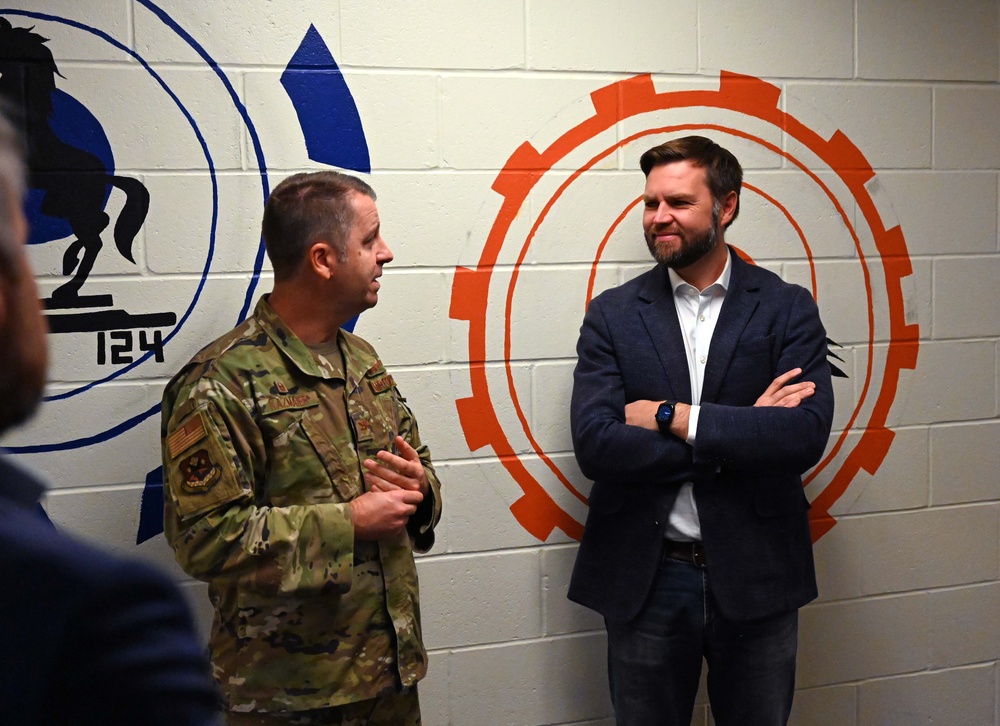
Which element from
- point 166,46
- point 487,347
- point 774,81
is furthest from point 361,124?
point 774,81

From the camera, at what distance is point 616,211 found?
8.06 feet

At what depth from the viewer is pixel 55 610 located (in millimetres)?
565

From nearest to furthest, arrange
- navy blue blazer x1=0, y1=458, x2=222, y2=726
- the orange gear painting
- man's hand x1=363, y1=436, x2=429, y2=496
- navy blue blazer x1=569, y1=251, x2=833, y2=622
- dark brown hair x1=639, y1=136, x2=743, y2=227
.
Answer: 1. navy blue blazer x1=0, y1=458, x2=222, y2=726
2. man's hand x1=363, y1=436, x2=429, y2=496
3. navy blue blazer x1=569, y1=251, x2=833, y2=622
4. dark brown hair x1=639, y1=136, x2=743, y2=227
5. the orange gear painting

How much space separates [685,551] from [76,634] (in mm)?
1703

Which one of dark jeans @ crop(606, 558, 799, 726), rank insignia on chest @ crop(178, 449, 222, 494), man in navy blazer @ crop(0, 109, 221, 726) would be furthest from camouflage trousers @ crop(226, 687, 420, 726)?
man in navy blazer @ crop(0, 109, 221, 726)

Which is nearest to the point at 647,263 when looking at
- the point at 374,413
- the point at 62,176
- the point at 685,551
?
the point at 685,551

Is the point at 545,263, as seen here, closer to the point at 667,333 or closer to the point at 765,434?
the point at 667,333

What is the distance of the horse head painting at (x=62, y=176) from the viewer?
204 cm

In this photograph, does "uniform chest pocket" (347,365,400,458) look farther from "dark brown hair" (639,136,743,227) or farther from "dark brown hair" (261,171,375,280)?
"dark brown hair" (639,136,743,227)

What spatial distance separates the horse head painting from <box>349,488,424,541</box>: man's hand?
84 centimetres

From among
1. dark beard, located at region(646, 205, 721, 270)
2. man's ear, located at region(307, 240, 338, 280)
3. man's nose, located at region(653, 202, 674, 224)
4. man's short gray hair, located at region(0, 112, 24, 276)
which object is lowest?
man's short gray hair, located at region(0, 112, 24, 276)

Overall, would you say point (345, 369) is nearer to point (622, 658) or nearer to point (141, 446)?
point (141, 446)

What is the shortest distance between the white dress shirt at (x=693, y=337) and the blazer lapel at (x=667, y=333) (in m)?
0.02

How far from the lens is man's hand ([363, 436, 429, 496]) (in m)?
1.77
